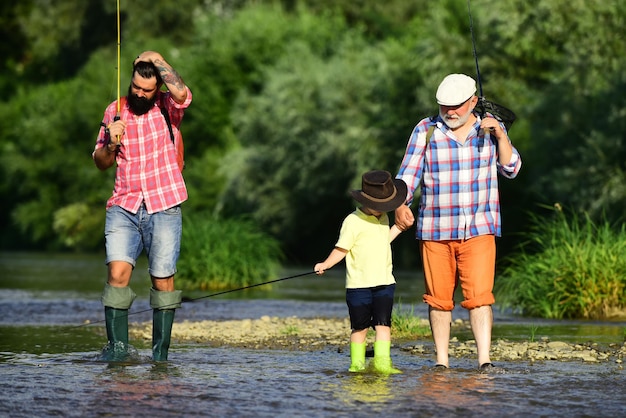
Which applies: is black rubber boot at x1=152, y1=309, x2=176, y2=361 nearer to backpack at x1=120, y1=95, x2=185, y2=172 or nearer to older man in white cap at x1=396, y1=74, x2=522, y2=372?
backpack at x1=120, y1=95, x2=185, y2=172

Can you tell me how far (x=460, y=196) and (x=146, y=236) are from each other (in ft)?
7.10

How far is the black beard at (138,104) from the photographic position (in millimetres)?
9188

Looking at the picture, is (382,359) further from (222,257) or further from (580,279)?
(222,257)

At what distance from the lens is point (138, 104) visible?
919cm

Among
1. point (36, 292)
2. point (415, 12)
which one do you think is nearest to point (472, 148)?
point (36, 292)

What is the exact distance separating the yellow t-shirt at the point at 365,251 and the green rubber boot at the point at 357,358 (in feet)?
1.24

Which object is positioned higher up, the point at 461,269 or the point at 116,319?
the point at 461,269

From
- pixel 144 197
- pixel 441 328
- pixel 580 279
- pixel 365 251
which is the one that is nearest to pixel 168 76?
pixel 144 197

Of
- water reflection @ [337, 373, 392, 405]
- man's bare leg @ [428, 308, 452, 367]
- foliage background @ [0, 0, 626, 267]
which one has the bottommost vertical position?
water reflection @ [337, 373, 392, 405]

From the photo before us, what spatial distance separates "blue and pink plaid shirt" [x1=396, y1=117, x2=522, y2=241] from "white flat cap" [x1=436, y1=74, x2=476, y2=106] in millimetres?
204

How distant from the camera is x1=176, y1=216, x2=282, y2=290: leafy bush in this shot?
21.3 m

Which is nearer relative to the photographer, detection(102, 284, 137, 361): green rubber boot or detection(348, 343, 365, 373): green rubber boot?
detection(348, 343, 365, 373): green rubber boot

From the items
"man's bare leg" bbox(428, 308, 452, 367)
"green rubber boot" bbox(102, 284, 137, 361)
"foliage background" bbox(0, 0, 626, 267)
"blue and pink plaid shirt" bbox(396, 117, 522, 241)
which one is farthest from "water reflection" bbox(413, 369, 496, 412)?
"foliage background" bbox(0, 0, 626, 267)

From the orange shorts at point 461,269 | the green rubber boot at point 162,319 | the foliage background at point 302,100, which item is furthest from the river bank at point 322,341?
the foliage background at point 302,100
